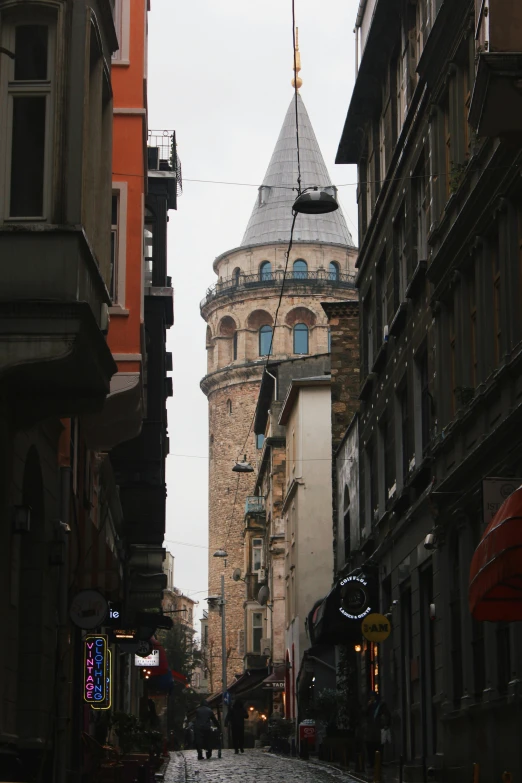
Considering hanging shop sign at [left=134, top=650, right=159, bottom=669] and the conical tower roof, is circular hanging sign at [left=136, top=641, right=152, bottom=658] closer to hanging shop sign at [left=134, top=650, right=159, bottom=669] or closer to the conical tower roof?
hanging shop sign at [left=134, top=650, right=159, bottom=669]

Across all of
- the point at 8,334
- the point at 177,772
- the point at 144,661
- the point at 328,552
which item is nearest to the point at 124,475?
the point at 177,772

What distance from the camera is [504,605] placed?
1419 centimetres

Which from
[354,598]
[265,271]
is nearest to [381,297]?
[354,598]

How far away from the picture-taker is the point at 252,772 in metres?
26.0

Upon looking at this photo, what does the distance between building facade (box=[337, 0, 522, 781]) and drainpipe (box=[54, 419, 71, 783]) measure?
4695 mm

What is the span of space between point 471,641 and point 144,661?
74.6 ft

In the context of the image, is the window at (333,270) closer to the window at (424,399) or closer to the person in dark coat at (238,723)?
the person in dark coat at (238,723)

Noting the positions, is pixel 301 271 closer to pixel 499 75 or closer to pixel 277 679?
pixel 277 679

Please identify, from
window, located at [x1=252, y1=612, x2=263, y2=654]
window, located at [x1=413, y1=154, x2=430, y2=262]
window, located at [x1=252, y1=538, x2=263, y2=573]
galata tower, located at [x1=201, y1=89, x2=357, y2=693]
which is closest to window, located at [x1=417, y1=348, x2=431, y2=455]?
window, located at [x1=413, y1=154, x2=430, y2=262]

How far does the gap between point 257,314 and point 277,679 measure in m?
38.4

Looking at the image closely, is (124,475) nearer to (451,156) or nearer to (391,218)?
(391,218)

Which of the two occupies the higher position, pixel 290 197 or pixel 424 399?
pixel 290 197

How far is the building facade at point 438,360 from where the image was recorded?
17375 mm

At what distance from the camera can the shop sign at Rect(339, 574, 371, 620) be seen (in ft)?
92.8
